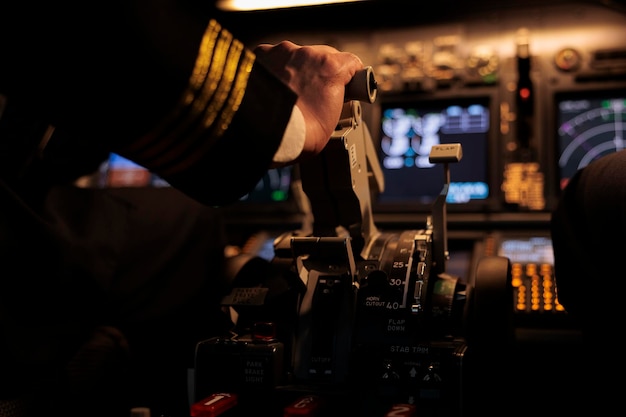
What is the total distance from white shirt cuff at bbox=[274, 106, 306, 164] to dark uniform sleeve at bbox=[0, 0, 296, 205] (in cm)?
4

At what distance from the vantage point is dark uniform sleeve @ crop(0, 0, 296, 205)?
31.7 inches

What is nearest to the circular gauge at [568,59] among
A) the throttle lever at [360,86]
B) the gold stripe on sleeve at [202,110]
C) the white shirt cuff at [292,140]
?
the throttle lever at [360,86]

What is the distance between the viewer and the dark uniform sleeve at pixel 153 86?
31.7 inches

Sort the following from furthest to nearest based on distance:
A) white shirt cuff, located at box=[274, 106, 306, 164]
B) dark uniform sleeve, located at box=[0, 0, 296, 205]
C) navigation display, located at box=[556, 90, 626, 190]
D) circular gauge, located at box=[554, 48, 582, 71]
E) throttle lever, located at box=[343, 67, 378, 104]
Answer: circular gauge, located at box=[554, 48, 582, 71] < navigation display, located at box=[556, 90, 626, 190] < throttle lever, located at box=[343, 67, 378, 104] < white shirt cuff, located at box=[274, 106, 306, 164] < dark uniform sleeve, located at box=[0, 0, 296, 205]

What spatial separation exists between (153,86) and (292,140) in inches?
10.0

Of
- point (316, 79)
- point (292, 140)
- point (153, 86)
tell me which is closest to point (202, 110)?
point (153, 86)

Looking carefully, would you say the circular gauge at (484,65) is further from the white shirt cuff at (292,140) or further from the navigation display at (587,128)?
the white shirt cuff at (292,140)

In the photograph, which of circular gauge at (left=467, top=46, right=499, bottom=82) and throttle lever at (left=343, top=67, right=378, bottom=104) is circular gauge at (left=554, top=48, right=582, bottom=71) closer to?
circular gauge at (left=467, top=46, right=499, bottom=82)

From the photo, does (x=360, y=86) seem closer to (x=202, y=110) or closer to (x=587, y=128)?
(x=202, y=110)

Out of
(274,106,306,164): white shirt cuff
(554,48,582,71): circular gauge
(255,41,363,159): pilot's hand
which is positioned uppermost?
(554,48,582,71): circular gauge

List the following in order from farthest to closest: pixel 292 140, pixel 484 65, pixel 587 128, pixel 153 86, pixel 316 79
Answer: pixel 484 65 < pixel 587 128 < pixel 316 79 < pixel 292 140 < pixel 153 86

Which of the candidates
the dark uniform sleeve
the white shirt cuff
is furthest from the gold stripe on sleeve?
the white shirt cuff

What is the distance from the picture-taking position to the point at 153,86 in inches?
32.9

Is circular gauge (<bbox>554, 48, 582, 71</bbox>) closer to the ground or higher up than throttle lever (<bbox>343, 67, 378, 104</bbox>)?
higher up
